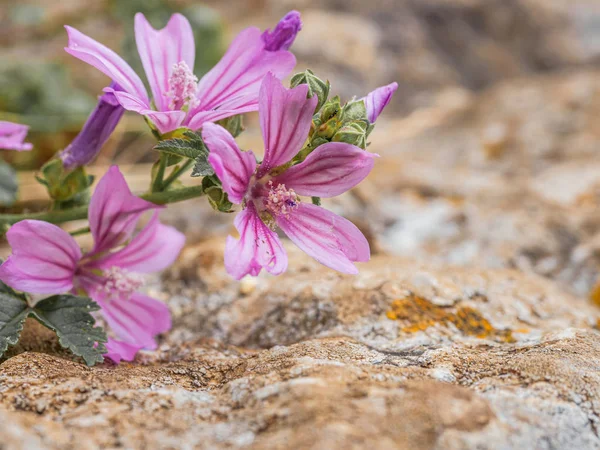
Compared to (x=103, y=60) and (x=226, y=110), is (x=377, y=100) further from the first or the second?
(x=103, y=60)

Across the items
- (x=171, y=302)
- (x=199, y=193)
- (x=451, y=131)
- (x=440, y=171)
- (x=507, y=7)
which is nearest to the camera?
(x=199, y=193)

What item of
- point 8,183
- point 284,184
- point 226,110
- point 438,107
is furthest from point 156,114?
point 438,107

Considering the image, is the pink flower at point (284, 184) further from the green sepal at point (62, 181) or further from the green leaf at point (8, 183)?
the green leaf at point (8, 183)

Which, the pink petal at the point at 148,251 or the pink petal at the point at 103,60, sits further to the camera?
the pink petal at the point at 148,251

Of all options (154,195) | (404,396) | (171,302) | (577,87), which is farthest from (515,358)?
(577,87)

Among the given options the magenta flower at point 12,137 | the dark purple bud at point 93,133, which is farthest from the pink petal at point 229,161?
the magenta flower at point 12,137

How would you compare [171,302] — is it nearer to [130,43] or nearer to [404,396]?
[404,396]

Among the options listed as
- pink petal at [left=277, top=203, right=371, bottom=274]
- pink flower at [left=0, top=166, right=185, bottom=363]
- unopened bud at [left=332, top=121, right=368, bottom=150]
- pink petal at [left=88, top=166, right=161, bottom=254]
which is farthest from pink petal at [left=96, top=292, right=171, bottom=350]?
unopened bud at [left=332, top=121, right=368, bottom=150]
